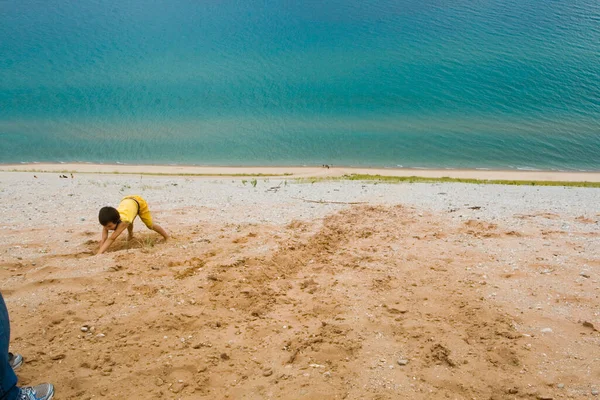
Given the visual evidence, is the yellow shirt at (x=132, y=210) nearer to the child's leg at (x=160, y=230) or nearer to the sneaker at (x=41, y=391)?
the child's leg at (x=160, y=230)

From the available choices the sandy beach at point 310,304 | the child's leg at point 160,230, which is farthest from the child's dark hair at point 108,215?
the child's leg at point 160,230

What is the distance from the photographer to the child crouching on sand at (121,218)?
234 inches

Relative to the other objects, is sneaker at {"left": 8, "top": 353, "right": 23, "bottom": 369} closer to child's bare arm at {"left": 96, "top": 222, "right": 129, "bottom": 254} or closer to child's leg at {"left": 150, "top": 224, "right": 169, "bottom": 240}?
child's bare arm at {"left": 96, "top": 222, "right": 129, "bottom": 254}

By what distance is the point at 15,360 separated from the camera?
3.65 metres

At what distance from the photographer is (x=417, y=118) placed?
24.7m

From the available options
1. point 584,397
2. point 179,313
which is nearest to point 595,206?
point 584,397

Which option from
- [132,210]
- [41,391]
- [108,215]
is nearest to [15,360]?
[41,391]

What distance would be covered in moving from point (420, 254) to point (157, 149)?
1839cm

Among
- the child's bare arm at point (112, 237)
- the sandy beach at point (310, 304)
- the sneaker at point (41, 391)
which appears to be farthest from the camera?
the child's bare arm at point (112, 237)

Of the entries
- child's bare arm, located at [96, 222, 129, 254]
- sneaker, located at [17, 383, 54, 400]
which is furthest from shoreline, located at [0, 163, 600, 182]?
sneaker, located at [17, 383, 54, 400]

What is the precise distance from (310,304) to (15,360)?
2.74m

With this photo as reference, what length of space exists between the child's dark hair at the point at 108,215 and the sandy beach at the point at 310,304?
47cm

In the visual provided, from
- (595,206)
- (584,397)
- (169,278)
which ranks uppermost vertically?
(595,206)

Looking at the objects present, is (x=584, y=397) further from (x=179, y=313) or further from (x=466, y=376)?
(x=179, y=313)
